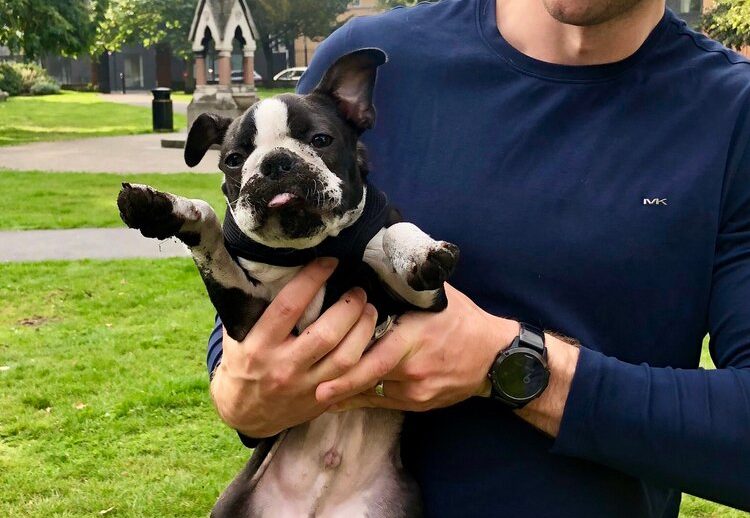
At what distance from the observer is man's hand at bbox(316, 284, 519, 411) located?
173 cm

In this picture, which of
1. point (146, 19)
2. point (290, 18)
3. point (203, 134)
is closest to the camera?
point (203, 134)

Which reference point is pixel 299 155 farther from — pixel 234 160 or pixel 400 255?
pixel 400 255

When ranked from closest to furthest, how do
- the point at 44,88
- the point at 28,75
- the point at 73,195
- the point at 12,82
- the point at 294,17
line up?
the point at 73,195 < the point at 12,82 < the point at 28,75 < the point at 44,88 < the point at 294,17

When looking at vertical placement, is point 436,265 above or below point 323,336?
above

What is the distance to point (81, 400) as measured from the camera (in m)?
5.09

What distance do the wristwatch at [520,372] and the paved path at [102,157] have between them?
10696mm

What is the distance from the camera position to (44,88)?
4044 centimetres

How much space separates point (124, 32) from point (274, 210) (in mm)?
49639

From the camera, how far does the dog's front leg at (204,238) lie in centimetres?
158

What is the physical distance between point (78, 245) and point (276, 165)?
23.6ft

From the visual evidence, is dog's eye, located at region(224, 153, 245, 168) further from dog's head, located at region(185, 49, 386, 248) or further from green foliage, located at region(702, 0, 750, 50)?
green foliage, located at region(702, 0, 750, 50)

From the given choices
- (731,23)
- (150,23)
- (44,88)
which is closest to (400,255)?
(731,23)

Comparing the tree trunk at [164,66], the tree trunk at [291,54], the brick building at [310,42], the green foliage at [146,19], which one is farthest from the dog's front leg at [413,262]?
the brick building at [310,42]

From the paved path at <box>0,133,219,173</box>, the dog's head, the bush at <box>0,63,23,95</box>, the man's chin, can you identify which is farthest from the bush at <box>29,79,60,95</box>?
the man's chin
